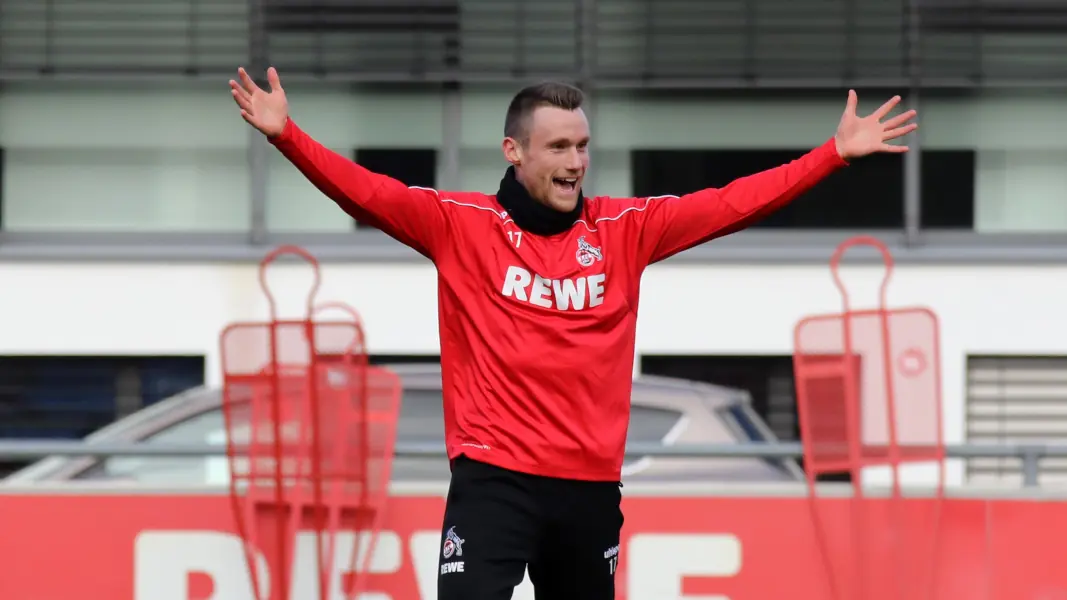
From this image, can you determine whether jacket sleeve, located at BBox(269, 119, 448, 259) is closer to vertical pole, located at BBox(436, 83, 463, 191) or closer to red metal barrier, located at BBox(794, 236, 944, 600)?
red metal barrier, located at BBox(794, 236, 944, 600)

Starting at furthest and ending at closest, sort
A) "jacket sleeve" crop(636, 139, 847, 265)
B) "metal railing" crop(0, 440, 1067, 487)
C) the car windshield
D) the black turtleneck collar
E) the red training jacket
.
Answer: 1. the car windshield
2. "metal railing" crop(0, 440, 1067, 487)
3. "jacket sleeve" crop(636, 139, 847, 265)
4. the black turtleneck collar
5. the red training jacket

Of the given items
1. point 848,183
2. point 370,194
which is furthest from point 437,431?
point 848,183

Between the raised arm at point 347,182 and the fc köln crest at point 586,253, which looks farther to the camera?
the fc köln crest at point 586,253

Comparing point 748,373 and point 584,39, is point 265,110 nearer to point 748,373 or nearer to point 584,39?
point 584,39

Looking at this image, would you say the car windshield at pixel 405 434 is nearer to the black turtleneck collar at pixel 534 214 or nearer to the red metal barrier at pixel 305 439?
the red metal barrier at pixel 305 439

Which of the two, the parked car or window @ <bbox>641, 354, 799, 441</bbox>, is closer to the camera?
the parked car

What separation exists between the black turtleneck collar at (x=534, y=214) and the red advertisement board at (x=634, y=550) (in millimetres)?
2386

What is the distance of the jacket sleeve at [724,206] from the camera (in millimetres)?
4219

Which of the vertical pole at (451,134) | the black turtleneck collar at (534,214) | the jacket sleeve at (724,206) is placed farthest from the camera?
the vertical pole at (451,134)

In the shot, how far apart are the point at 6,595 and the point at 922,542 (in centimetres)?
369

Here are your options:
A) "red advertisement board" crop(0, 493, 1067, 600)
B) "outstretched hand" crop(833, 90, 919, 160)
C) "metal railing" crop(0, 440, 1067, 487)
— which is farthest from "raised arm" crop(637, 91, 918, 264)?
"red advertisement board" crop(0, 493, 1067, 600)

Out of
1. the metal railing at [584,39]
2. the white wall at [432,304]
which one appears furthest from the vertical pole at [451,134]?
the white wall at [432,304]

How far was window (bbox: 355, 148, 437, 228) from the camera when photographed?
1222cm

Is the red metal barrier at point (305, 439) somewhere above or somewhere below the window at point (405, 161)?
below
